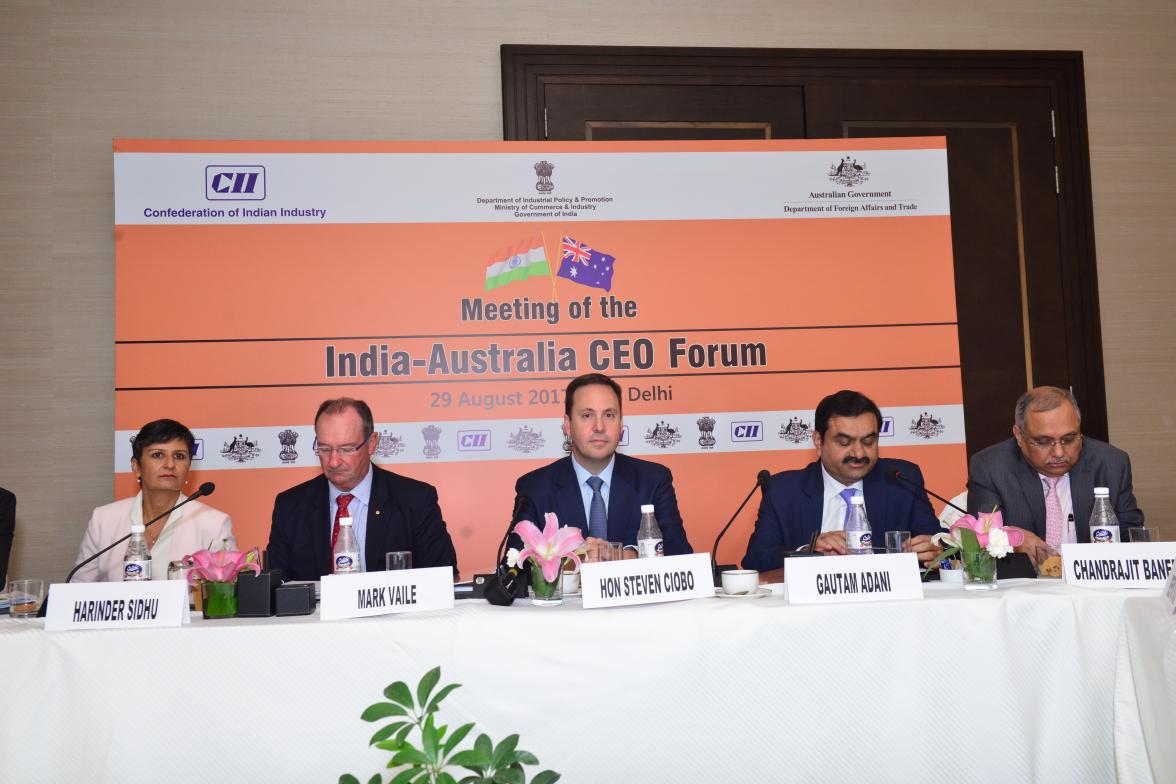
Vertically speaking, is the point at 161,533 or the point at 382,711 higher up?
the point at 161,533

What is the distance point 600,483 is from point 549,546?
122 cm

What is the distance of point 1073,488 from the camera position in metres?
3.16

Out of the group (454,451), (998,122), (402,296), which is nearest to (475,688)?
(454,451)

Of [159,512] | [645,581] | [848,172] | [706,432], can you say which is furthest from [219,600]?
[848,172]

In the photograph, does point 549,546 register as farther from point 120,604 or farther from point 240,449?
point 240,449

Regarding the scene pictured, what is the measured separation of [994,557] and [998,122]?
302 centimetres

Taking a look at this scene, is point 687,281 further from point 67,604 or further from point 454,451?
point 67,604

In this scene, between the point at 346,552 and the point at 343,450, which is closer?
the point at 346,552

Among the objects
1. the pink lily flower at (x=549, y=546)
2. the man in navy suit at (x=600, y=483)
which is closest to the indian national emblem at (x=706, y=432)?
the man in navy suit at (x=600, y=483)

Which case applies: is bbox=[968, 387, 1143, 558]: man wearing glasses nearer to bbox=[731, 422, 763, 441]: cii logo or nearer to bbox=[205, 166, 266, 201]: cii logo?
bbox=[731, 422, 763, 441]: cii logo

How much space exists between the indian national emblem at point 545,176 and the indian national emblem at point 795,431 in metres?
1.31

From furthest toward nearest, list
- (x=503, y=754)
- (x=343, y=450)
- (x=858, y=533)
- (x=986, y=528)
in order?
(x=343, y=450), (x=858, y=533), (x=986, y=528), (x=503, y=754)

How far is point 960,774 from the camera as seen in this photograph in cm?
191

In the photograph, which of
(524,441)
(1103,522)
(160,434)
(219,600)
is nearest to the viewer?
(219,600)
